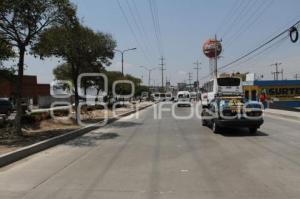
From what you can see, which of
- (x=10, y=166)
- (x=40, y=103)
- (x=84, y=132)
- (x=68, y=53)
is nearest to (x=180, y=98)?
(x=40, y=103)

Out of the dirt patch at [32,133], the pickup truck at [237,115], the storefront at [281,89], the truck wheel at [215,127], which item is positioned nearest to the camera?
the dirt patch at [32,133]

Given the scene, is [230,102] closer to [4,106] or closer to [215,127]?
[215,127]

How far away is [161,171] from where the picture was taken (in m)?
10.9

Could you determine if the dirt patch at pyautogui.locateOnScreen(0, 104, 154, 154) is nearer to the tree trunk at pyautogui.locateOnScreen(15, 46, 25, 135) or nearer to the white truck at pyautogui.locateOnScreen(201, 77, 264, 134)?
the tree trunk at pyautogui.locateOnScreen(15, 46, 25, 135)

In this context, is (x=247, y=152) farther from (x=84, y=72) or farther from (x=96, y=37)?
(x=84, y=72)

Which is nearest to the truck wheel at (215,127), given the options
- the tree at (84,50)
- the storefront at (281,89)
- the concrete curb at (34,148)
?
the concrete curb at (34,148)

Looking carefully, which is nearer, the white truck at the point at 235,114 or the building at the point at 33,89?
the white truck at the point at 235,114

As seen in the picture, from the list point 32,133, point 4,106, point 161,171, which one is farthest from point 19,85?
point 4,106

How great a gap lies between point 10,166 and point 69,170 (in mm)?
1767

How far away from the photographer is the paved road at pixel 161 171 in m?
8.60

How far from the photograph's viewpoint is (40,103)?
73.2 metres

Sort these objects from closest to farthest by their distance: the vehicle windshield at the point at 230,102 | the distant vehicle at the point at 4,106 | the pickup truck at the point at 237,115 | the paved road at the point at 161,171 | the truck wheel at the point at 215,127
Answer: the paved road at the point at 161,171, the pickup truck at the point at 237,115, the vehicle windshield at the point at 230,102, the truck wheel at the point at 215,127, the distant vehicle at the point at 4,106

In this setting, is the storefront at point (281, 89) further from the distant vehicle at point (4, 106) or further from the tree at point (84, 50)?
the tree at point (84, 50)

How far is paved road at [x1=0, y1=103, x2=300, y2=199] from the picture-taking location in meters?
8.60
